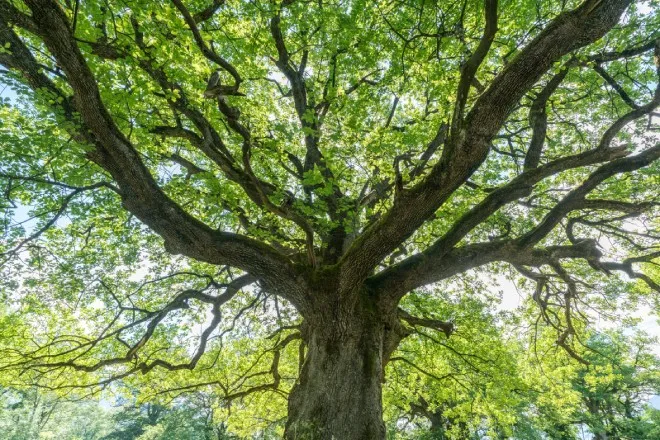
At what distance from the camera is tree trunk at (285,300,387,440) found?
172 inches

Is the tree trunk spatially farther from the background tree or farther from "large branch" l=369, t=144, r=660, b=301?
"large branch" l=369, t=144, r=660, b=301

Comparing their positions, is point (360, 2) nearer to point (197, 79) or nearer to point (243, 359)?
point (197, 79)

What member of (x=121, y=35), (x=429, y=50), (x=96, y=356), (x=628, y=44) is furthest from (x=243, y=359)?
(x=628, y=44)

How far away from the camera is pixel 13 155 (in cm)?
488

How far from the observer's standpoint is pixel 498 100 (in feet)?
12.2

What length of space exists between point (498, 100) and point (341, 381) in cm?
394

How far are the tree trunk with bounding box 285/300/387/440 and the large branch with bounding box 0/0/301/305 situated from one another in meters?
0.81

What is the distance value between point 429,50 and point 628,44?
10.2ft

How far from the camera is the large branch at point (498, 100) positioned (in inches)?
138

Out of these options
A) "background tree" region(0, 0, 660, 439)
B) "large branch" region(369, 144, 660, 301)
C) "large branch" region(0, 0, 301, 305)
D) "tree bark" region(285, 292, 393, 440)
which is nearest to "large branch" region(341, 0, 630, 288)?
"background tree" region(0, 0, 660, 439)

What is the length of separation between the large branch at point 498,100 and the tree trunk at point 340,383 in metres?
1.82

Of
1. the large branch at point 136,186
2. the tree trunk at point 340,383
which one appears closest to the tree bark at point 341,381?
the tree trunk at point 340,383

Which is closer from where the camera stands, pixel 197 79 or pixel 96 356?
pixel 197 79

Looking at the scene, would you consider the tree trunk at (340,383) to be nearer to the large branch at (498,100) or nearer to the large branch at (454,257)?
the large branch at (454,257)
